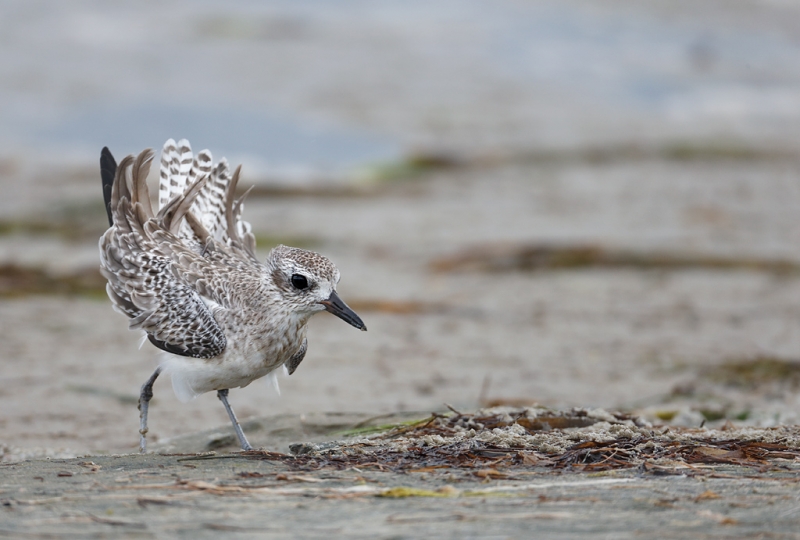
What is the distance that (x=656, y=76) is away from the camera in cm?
2328

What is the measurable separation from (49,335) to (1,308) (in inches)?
40.6

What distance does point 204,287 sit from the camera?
6.61 m

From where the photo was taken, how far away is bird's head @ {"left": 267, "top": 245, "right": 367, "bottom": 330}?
618 centimetres

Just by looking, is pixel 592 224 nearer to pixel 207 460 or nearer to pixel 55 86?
pixel 207 460

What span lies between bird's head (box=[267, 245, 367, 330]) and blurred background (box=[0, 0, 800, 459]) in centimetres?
127

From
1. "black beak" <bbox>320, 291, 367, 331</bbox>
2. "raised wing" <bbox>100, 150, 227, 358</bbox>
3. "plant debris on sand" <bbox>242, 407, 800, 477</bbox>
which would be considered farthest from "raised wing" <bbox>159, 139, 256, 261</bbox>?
"plant debris on sand" <bbox>242, 407, 800, 477</bbox>

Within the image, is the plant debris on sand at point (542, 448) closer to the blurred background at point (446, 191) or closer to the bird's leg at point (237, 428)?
the bird's leg at point (237, 428)

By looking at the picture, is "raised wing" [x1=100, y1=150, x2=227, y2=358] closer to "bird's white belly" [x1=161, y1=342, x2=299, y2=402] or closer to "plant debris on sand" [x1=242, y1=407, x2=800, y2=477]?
"bird's white belly" [x1=161, y1=342, x2=299, y2=402]

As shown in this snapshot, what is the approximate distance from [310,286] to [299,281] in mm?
69

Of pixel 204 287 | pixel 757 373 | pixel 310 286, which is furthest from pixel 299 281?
pixel 757 373

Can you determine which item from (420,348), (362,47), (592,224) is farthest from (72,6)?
(420,348)

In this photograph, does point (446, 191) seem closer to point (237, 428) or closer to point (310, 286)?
point (310, 286)

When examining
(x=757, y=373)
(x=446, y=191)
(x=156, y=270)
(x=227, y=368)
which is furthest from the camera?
(x=446, y=191)

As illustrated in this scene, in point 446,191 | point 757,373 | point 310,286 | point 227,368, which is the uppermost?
point 446,191
